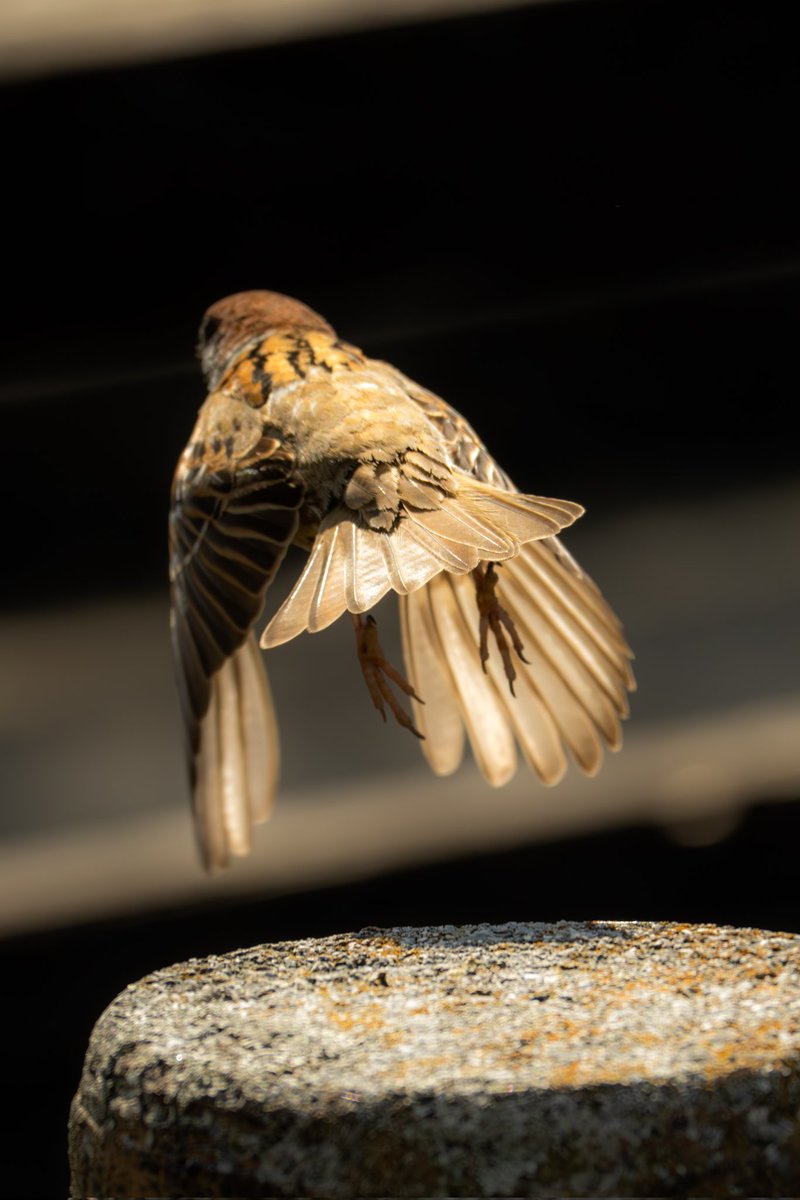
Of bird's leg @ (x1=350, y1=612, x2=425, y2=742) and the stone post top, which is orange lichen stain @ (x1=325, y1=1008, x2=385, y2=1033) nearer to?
the stone post top

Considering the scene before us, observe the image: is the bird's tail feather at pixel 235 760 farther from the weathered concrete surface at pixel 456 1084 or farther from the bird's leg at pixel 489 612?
the weathered concrete surface at pixel 456 1084

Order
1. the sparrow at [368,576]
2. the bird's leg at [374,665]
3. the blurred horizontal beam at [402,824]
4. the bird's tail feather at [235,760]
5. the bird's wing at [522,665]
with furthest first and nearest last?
the blurred horizontal beam at [402,824]
the bird's wing at [522,665]
the bird's tail feather at [235,760]
the bird's leg at [374,665]
the sparrow at [368,576]

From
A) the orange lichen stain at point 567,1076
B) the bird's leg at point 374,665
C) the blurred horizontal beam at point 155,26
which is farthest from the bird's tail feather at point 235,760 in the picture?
the blurred horizontal beam at point 155,26

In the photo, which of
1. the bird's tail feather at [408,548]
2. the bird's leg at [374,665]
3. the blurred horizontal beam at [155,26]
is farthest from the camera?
the blurred horizontal beam at [155,26]

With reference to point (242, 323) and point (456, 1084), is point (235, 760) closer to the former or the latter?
point (242, 323)

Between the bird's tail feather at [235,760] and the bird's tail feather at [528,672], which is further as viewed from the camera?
the bird's tail feather at [528,672]

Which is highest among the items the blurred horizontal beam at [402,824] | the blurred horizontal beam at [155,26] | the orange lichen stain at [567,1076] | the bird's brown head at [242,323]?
the blurred horizontal beam at [155,26]

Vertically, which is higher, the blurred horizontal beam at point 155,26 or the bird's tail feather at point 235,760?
the blurred horizontal beam at point 155,26

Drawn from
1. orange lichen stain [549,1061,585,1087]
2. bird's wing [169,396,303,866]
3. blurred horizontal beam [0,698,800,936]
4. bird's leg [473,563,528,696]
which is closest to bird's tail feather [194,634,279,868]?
bird's wing [169,396,303,866]
